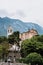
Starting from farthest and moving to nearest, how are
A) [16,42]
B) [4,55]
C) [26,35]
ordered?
1. [26,35]
2. [16,42]
3. [4,55]

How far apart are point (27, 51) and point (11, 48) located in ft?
45.2

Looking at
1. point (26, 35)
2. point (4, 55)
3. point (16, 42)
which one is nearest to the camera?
point (4, 55)

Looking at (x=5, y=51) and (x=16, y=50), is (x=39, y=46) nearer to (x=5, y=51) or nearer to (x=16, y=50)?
(x=5, y=51)

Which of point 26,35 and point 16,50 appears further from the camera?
point 26,35

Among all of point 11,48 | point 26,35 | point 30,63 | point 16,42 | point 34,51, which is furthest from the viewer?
point 26,35

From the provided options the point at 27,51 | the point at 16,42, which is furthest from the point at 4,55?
the point at 16,42

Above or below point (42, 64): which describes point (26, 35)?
above

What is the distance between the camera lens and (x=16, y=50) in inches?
3002

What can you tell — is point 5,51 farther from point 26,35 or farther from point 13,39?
point 26,35

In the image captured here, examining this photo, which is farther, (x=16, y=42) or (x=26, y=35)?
(x=26, y=35)

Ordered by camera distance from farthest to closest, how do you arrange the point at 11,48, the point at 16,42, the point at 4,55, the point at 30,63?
the point at 16,42 < the point at 11,48 < the point at 4,55 < the point at 30,63

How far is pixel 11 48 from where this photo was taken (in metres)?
75.1

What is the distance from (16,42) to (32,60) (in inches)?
1326

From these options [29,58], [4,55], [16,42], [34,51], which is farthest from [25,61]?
[16,42]
